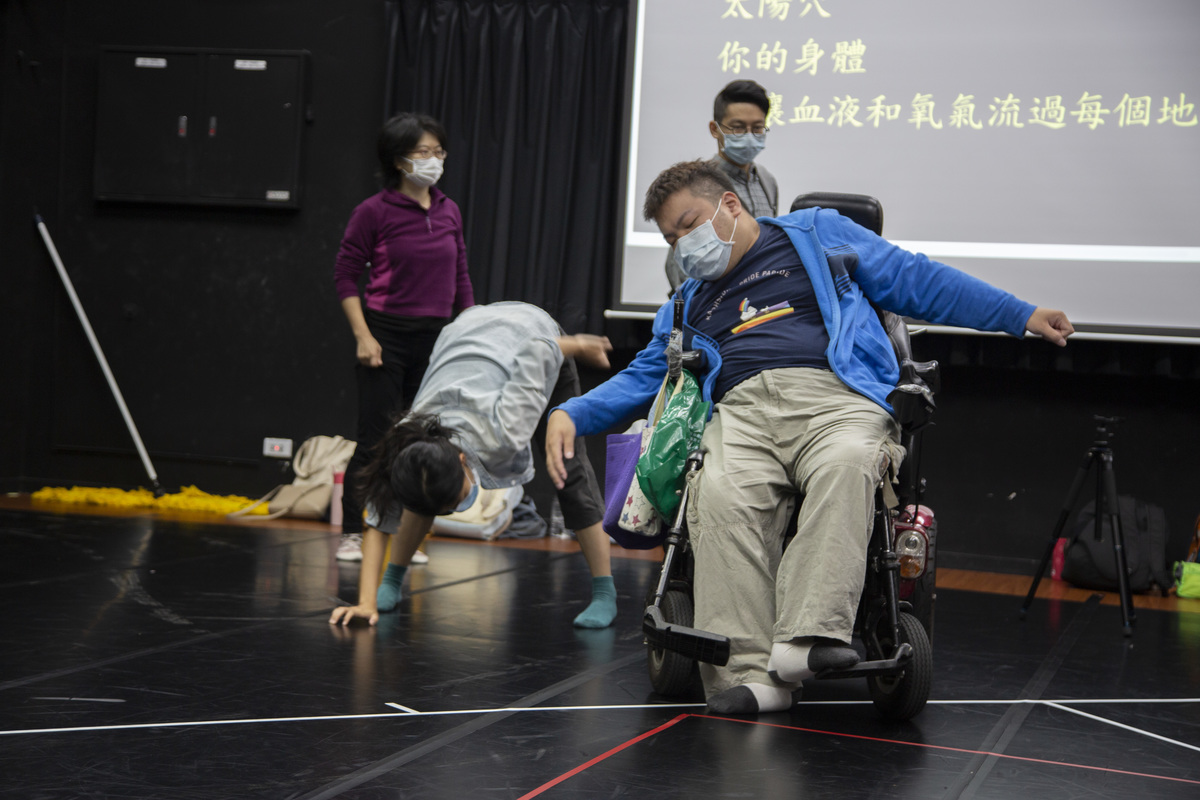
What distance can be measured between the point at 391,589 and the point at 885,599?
1.37 metres

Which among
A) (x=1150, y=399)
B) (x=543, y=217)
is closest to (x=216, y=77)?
(x=543, y=217)

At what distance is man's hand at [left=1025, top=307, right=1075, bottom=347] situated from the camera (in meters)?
1.96

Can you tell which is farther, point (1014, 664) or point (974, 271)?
point (974, 271)

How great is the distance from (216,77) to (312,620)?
3.25m

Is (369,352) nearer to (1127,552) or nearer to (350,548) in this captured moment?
(350,548)

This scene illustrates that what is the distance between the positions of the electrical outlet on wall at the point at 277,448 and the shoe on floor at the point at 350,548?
149 centimetres

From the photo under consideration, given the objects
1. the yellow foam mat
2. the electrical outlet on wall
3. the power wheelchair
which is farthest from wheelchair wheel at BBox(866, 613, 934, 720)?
the electrical outlet on wall

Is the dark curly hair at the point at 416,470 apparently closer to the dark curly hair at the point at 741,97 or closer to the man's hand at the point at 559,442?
the man's hand at the point at 559,442

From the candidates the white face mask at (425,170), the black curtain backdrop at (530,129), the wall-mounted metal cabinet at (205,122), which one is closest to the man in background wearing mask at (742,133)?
the white face mask at (425,170)

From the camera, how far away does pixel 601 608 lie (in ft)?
9.08

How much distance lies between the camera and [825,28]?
4.38m

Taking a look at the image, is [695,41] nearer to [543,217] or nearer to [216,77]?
[543,217]

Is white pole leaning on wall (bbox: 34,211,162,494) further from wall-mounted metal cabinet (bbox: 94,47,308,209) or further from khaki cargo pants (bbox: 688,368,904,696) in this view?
khaki cargo pants (bbox: 688,368,904,696)

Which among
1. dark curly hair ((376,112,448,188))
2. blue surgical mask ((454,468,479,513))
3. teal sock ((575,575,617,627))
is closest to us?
blue surgical mask ((454,468,479,513))
